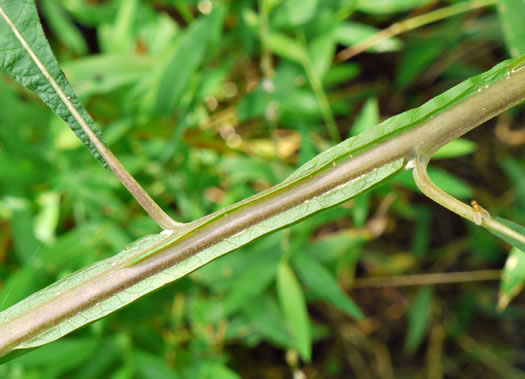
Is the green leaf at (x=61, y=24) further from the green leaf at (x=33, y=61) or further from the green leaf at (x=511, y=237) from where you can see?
the green leaf at (x=511, y=237)

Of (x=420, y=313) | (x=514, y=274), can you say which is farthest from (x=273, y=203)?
(x=420, y=313)

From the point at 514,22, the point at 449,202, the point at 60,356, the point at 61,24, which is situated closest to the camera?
the point at 449,202

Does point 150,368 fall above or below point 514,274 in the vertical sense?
above

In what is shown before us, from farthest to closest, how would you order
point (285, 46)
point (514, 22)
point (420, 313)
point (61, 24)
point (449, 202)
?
point (420, 313)
point (61, 24)
point (285, 46)
point (514, 22)
point (449, 202)

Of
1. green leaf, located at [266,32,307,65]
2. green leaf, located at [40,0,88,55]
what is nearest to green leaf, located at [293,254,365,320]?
green leaf, located at [266,32,307,65]

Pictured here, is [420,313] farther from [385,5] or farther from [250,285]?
[385,5]

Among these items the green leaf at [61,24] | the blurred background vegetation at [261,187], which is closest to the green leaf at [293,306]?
the blurred background vegetation at [261,187]
